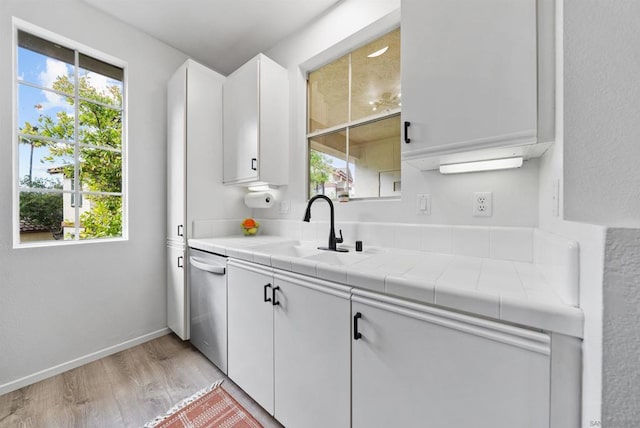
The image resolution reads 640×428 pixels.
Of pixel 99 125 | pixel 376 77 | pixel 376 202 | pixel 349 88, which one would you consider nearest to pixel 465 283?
pixel 376 202

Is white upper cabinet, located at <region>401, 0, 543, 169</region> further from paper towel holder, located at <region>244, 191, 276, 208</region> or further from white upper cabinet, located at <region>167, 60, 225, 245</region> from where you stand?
white upper cabinet, located at <region>167, 60, 225, 245</region>

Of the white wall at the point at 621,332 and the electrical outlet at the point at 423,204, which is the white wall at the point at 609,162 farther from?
the electrical outlet at the point at 423,204

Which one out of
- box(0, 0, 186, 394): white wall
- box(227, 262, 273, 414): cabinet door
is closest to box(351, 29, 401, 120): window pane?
box(227, 262, 273, 414): cabinet door

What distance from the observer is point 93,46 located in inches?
74.7

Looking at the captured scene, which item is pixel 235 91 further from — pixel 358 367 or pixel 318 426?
pixel 318 426

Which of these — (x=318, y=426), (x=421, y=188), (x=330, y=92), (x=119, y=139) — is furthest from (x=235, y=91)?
(x=318, y=426)

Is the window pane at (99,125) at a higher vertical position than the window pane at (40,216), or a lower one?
higher

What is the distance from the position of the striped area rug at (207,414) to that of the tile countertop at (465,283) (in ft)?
2.82

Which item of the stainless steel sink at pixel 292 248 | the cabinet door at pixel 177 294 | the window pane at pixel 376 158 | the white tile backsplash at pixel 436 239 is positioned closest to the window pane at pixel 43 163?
the cabinet door at pixel 177 294

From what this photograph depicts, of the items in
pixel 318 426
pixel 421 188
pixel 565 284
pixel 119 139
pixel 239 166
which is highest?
pixel 119 139

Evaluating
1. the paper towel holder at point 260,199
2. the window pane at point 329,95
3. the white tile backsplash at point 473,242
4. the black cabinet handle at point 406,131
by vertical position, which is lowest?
the white tile backsplash at point 473,242

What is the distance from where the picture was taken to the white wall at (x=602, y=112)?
1.86ft

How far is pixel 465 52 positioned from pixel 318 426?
169 cm

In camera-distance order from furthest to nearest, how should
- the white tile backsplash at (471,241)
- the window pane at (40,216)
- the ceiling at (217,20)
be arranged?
the ceiling at (217,20) < the window pane at (40,216) < the white tile backsplash at (471,241)
